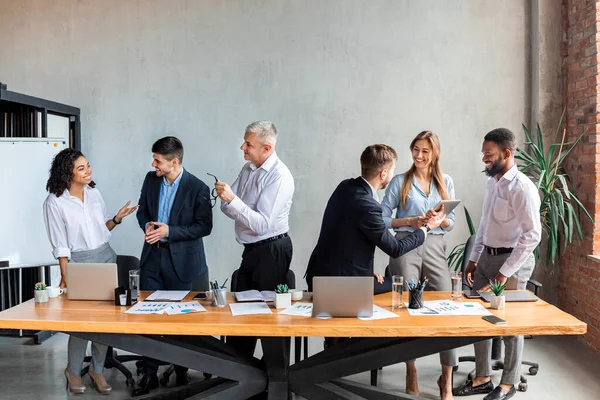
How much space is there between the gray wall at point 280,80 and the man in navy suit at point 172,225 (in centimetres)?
183

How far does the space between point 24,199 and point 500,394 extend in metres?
4.39

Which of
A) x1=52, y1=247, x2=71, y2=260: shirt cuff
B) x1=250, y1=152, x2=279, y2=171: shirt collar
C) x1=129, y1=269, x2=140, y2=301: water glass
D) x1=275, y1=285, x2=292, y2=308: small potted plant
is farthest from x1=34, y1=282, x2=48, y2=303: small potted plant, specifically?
x1=250, y1=152, x2=279, y2=171: shirt collar

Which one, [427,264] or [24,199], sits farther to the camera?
[24,199]

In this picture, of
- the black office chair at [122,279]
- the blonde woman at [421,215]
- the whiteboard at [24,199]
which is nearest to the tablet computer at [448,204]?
the blonde woman at [421,215]

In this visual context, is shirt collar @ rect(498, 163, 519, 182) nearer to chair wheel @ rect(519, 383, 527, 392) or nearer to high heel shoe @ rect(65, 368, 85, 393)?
chair wheel @ rect(519, 383, 527, 392)

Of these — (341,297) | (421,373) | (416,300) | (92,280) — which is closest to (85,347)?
(92,280)

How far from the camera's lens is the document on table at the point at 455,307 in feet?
10.3

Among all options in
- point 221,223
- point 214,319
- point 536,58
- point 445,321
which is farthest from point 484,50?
point 214,319

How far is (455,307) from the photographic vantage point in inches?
128

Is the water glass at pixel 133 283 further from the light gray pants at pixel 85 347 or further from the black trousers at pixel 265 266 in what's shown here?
the light gray pants at pixel 85 347

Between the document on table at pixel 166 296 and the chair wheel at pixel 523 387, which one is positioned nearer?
the document on table at pixel 166 296

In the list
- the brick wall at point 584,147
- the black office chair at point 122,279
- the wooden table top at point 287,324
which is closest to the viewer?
the wooden table top at point 287,324

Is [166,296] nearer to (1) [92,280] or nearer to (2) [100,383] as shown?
(1) [92,280]

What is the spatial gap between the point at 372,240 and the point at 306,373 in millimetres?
893
